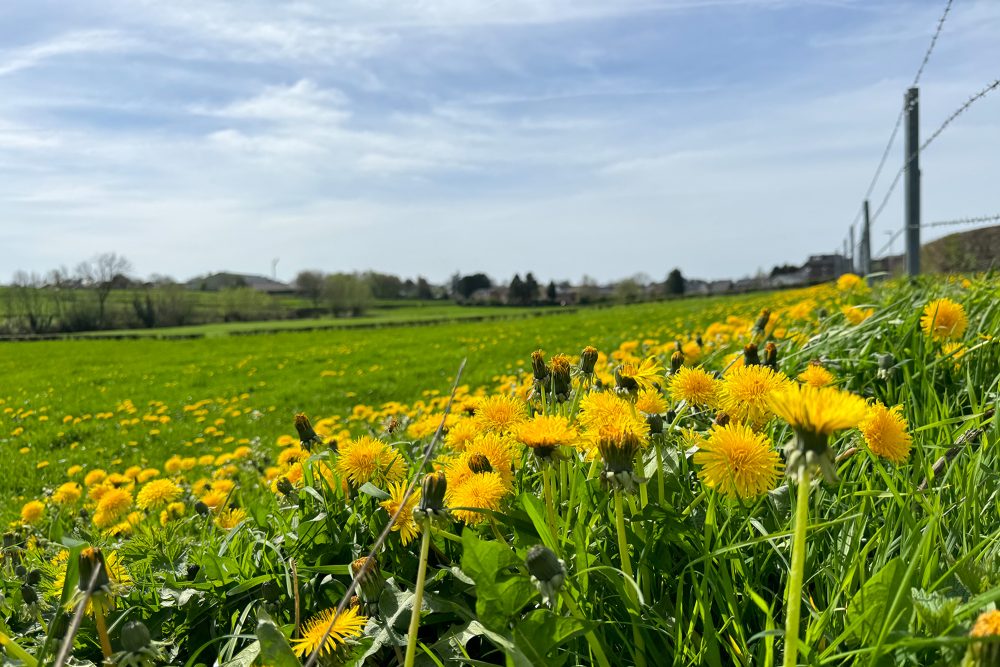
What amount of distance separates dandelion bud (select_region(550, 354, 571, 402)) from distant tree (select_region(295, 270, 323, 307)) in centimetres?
7950

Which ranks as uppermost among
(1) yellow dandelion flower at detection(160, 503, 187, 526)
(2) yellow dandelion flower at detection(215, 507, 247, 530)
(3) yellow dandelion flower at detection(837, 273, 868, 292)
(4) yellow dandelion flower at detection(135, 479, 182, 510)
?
(3) yellow dandelion flower at detection(837, 273, 868, 292)

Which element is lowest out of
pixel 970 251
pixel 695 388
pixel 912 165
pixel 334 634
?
pixel 334 634

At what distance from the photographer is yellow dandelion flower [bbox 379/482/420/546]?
1300 mm

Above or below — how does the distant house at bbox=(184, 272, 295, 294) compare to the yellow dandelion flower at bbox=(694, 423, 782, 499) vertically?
above

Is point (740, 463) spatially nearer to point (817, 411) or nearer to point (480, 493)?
point (817, 411)

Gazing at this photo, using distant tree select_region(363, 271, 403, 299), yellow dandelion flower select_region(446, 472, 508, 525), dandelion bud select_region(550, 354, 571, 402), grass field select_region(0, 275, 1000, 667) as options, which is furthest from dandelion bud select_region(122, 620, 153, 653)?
distant tree select_region(363, 271, 403, 299)

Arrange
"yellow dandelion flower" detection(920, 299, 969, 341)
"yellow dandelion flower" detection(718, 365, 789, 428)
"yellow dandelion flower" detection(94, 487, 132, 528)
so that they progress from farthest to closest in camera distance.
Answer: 1. "yellow dandelion flower" detection(94, 487, 132, 528)
2. "yellow dandelion flower" detection(920, 299, 969, 341)
3. "yellow dandelion flower" detection(718, 365, 789, 428)

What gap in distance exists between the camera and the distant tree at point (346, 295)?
243 feet

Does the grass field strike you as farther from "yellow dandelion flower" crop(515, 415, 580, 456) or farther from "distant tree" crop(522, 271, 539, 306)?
"distant tree" crop(522, 271, 539, 306)

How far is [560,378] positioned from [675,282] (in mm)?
68489

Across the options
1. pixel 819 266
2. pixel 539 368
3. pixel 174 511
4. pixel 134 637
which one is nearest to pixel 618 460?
pixel 539 368

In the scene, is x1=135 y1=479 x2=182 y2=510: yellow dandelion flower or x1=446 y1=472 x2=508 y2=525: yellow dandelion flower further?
x1=135 y1=479 x2=182 y2=510: yellow dandelion flower

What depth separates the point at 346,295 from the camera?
77.1 meters

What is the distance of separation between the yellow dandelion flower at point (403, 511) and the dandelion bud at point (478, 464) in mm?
143
